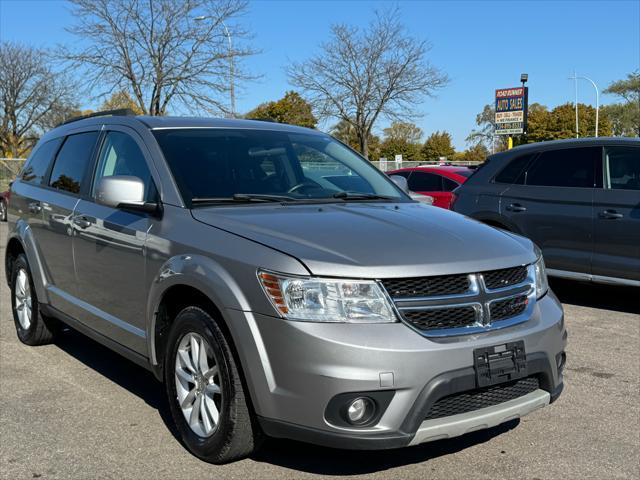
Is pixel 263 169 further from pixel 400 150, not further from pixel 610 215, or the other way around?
pixel 400 150

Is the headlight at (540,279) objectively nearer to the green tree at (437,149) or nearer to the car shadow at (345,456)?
the car shadow at (345,456)

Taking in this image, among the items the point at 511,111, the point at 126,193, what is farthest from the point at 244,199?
the point at 511,111

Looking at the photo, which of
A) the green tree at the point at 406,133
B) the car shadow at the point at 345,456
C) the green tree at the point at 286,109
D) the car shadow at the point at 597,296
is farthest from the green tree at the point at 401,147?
the car shadow at the point at 345,456

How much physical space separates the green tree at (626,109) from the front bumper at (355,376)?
7305 centimetres

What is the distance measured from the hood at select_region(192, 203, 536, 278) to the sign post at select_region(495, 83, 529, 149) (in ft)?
83.5

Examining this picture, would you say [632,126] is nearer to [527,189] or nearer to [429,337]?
[527,189]

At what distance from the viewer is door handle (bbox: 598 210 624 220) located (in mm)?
6953

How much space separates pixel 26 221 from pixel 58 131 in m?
0.76

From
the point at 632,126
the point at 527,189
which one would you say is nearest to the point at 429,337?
the point at 527,189

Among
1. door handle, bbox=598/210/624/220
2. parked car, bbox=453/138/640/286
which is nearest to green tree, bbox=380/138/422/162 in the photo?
parked car, bbox=453/138/640/286

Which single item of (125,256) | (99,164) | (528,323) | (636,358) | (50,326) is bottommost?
(636,358)

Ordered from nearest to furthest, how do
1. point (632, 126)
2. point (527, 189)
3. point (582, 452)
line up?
point (582, 452), point (527, 189), point (632, 126)

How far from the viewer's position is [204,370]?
11.3 feet

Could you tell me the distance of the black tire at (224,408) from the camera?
322 centimetres
